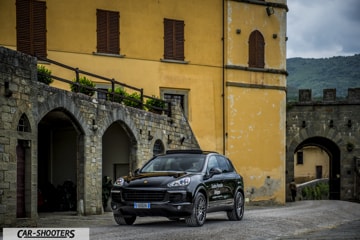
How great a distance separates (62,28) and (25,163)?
15.3 m

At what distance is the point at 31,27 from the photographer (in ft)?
102

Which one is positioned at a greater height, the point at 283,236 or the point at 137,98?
the point at 137,98

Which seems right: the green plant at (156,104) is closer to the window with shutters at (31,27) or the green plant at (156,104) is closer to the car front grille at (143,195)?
the window with shutters at (31,27)

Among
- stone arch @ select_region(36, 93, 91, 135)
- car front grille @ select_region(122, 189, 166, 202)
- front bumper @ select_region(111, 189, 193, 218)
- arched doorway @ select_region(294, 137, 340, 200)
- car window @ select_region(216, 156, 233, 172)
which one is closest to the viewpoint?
front bumper @ select_region(111, 189, 193, 218)

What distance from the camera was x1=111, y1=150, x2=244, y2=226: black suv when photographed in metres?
16.5

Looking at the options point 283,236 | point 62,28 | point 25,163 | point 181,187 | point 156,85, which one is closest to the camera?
point 283,236

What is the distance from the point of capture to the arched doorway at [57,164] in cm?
2598

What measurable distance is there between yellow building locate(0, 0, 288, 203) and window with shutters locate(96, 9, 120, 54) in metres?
0.04

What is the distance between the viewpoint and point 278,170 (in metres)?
39.8

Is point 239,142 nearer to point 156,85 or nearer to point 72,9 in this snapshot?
point 156,85

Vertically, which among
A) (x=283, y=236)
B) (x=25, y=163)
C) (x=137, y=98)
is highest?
(x=137, y=98)

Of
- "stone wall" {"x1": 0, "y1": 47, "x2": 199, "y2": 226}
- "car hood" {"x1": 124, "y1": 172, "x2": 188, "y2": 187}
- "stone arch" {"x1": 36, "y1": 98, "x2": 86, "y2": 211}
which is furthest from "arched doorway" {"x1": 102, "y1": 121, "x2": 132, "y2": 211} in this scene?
"car hood" {"x1": 124, "y1": 172, "x2": 188, "y2": 187}

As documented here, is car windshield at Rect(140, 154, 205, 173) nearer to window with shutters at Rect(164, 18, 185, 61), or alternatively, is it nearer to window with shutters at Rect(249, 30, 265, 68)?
window with shutters at Rect(164, 18, 185, 61)

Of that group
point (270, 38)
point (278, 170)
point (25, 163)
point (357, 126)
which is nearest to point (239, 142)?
point (278, 170)
